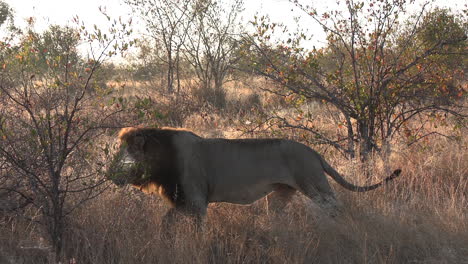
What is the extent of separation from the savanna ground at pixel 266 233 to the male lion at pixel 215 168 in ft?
0.81

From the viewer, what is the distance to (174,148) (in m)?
4.61

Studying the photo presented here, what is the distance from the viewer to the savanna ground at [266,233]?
3924 millimetres

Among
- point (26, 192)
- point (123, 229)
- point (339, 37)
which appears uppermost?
point (339, 37)

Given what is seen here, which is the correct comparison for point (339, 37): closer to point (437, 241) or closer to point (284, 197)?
point (284, 197)

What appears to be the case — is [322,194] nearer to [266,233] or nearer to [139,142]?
[266,233]

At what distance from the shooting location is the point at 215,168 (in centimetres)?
469

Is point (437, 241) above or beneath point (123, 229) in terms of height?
beneath

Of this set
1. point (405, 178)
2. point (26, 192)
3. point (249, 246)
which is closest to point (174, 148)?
point (249, 246)

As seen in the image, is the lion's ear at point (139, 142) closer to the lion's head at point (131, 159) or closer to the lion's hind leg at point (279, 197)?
the lion's head at point (131, 159)

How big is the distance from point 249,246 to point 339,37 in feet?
12.4

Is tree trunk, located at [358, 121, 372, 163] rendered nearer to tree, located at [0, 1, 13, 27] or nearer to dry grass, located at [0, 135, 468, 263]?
dry grass, located at [0, 135, 468, 263]

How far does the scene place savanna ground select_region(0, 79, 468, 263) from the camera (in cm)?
392

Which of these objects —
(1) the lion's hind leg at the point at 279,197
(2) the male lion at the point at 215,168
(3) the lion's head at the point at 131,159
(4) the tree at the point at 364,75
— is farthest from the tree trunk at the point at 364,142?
(3) the lion's head at the point at 131,159

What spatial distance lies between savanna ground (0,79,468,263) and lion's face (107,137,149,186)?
1.13 feet
